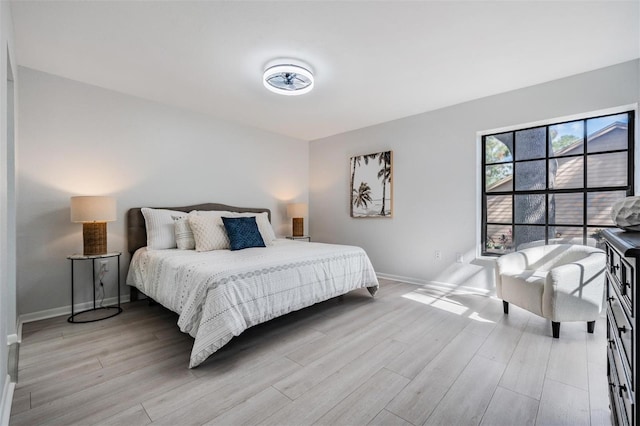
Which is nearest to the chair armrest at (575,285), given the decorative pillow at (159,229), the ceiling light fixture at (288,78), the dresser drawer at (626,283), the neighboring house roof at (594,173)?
the neighboring house roof at (594,173)

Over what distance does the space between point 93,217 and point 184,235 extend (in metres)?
0.83

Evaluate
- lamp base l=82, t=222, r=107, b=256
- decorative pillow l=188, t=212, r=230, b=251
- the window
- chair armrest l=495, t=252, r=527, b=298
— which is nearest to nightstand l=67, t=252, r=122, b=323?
lamp base l=82, t=222, r=107, b=256

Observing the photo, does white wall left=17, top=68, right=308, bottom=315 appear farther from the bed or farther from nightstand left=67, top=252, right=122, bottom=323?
the bed

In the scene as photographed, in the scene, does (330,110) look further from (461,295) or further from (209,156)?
(461,295)

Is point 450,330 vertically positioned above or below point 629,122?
below

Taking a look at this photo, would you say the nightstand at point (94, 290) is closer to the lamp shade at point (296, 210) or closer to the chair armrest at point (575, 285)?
the lamp shade at point (296, 210)

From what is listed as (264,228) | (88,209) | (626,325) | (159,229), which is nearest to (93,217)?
(88,209)

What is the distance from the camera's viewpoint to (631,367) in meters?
0.86

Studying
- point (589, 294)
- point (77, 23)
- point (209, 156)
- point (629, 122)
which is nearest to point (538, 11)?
point (629, 122)

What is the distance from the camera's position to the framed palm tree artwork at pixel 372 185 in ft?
14.2

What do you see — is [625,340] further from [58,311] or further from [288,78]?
[58,311]

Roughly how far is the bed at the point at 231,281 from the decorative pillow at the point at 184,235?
0.11 m

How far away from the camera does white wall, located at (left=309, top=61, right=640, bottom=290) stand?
9.53 feet

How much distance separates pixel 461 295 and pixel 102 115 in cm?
456
